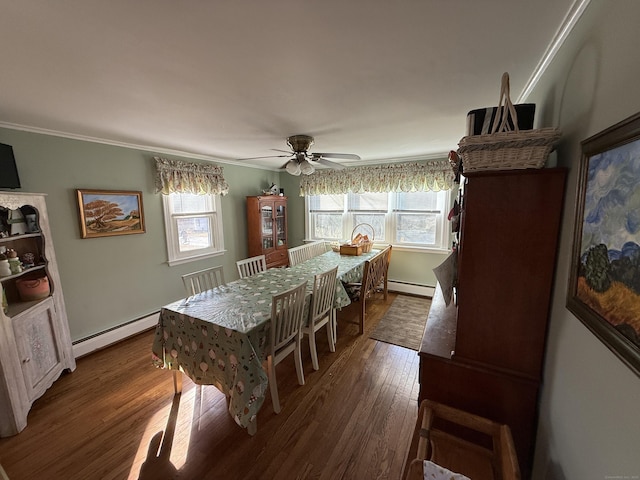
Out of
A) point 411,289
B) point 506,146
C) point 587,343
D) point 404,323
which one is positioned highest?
point 506,146

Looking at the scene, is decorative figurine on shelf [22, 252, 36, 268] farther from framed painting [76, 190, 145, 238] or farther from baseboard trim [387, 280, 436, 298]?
baseboard trim [387, 280, 436, 298]

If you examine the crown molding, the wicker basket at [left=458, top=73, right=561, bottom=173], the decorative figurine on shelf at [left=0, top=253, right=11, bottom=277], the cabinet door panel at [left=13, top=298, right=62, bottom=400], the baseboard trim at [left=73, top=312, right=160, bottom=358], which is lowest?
the baseboard trim at [left=73, top=312, right=160, bottom=358]

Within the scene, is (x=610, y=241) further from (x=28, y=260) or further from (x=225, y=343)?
(x=28, y=260)

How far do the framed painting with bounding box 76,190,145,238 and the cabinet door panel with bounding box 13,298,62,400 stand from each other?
817 millimetres

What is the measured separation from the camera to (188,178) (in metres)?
3.31

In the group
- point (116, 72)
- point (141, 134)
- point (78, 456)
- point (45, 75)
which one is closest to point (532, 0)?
point (116, 72)

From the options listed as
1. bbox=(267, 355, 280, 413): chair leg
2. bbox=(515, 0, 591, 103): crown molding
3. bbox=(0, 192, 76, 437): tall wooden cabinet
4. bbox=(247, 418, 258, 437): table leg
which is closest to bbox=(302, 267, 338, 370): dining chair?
bbox=(267, 355, 280, 413): chair leg

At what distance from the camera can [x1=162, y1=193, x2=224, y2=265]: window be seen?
3297 mm

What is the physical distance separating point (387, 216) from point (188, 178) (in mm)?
3006

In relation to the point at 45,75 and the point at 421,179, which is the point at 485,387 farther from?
the point at 421,179

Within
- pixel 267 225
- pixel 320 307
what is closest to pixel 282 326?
pixel 320 307

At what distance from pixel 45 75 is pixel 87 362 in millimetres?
2520

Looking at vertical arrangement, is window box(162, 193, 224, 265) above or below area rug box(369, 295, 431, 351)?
above

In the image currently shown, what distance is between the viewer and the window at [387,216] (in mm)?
3834
